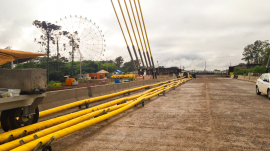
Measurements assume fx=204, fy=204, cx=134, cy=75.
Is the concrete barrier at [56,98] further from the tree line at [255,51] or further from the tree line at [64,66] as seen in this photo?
the tree line at [255,51]

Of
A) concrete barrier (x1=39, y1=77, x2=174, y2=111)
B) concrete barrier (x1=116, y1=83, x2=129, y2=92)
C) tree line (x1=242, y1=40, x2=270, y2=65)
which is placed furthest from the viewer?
tree line (x1=242, y1=40, x2=270, y2=65)


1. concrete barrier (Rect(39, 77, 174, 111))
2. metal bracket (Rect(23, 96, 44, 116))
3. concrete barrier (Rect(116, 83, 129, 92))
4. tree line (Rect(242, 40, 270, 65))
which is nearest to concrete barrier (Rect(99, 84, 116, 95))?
concrete barrier (Rect(39, 77, 174, 111))

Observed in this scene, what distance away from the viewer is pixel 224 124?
648 cm

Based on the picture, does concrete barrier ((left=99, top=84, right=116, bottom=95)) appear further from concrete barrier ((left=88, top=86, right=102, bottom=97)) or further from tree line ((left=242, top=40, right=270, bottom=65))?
tree line ((left=242, top=40, right=270, bottom=65))

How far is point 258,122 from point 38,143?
21.7 feet

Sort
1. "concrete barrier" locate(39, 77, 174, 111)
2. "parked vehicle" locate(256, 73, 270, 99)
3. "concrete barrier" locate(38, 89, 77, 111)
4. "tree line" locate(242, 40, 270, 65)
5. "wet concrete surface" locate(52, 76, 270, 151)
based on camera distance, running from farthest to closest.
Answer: "tree line" locate(242, 40, 270, 65), "parked vehicle" locate(256, 73, 270, 99), "concrete barrier" locate(39, 77, 174, 111), "concrete barrier" locate(38, 89, 77, 111), "wet concrete surface" locate(52, 76, 270, 151)

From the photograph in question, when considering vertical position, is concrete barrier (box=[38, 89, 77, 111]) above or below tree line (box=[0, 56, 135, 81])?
below

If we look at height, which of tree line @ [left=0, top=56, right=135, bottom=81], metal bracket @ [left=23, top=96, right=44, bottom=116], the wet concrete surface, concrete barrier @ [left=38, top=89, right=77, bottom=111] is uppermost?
tree line @ [left=0, top=56, right=135, bottom=81]

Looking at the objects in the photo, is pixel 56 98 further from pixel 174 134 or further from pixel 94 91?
pixel 174 134

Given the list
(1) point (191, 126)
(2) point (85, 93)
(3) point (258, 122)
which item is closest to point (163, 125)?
(1) point (191, 126)

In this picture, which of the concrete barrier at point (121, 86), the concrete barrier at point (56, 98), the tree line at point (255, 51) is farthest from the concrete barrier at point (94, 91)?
the tree line at point (255, 51)

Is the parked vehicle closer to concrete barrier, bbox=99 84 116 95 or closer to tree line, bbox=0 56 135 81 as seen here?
concrete barrier, bbox=99 84 116 95

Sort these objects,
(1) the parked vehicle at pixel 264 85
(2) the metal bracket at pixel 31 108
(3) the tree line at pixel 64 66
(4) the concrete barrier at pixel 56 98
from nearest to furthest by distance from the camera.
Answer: (2) the metal bracket at pixel 31 108, (4) the concrete barrier at pixel 56 98, (3) the tree line at pixel 64 66, (1) the parked vehicle at pixel 264 85

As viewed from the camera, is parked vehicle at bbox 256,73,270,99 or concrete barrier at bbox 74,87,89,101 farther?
parked vehicle at bbox 256,73,270,99
